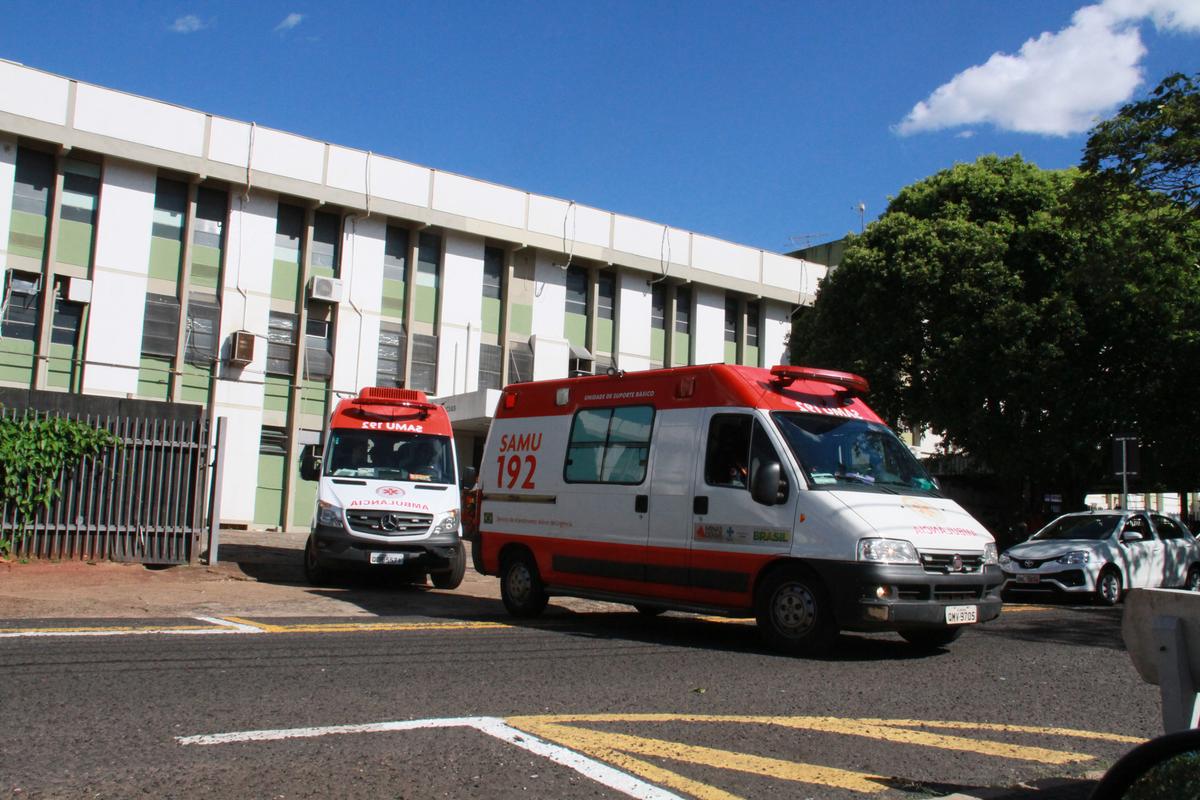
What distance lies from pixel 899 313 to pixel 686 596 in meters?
16.2

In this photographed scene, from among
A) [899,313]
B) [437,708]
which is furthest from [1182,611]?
[899,313]

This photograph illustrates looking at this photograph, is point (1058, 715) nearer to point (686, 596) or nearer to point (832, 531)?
point (832, 531)

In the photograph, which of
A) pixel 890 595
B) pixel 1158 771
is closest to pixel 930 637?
pixel 890 595

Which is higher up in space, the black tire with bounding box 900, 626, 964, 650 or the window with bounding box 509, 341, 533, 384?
the window with bounding box 509, 341, 533, 384

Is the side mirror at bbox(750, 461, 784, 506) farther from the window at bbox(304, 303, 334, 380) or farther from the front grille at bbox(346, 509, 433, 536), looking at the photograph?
the window at bbox(304, 303, 334, 380)

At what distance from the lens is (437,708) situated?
6117mm

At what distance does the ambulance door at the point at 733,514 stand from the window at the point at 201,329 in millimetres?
18858

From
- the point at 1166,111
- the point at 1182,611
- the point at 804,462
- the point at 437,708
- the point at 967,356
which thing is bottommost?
the point at 437,708

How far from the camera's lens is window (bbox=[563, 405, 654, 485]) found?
10625 millimetres

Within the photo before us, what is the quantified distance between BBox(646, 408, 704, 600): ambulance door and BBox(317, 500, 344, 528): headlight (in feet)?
18.1

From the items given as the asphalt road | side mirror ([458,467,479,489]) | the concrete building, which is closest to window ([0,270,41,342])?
the concrete building

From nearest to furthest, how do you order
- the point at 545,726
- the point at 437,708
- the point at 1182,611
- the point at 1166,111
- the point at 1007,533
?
the point at 1182,611, the point at 545,726, the point at 437,708, the point at 1166,111, the point at 1007,533

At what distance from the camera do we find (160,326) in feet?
81.6

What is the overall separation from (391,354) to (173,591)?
15543mm
